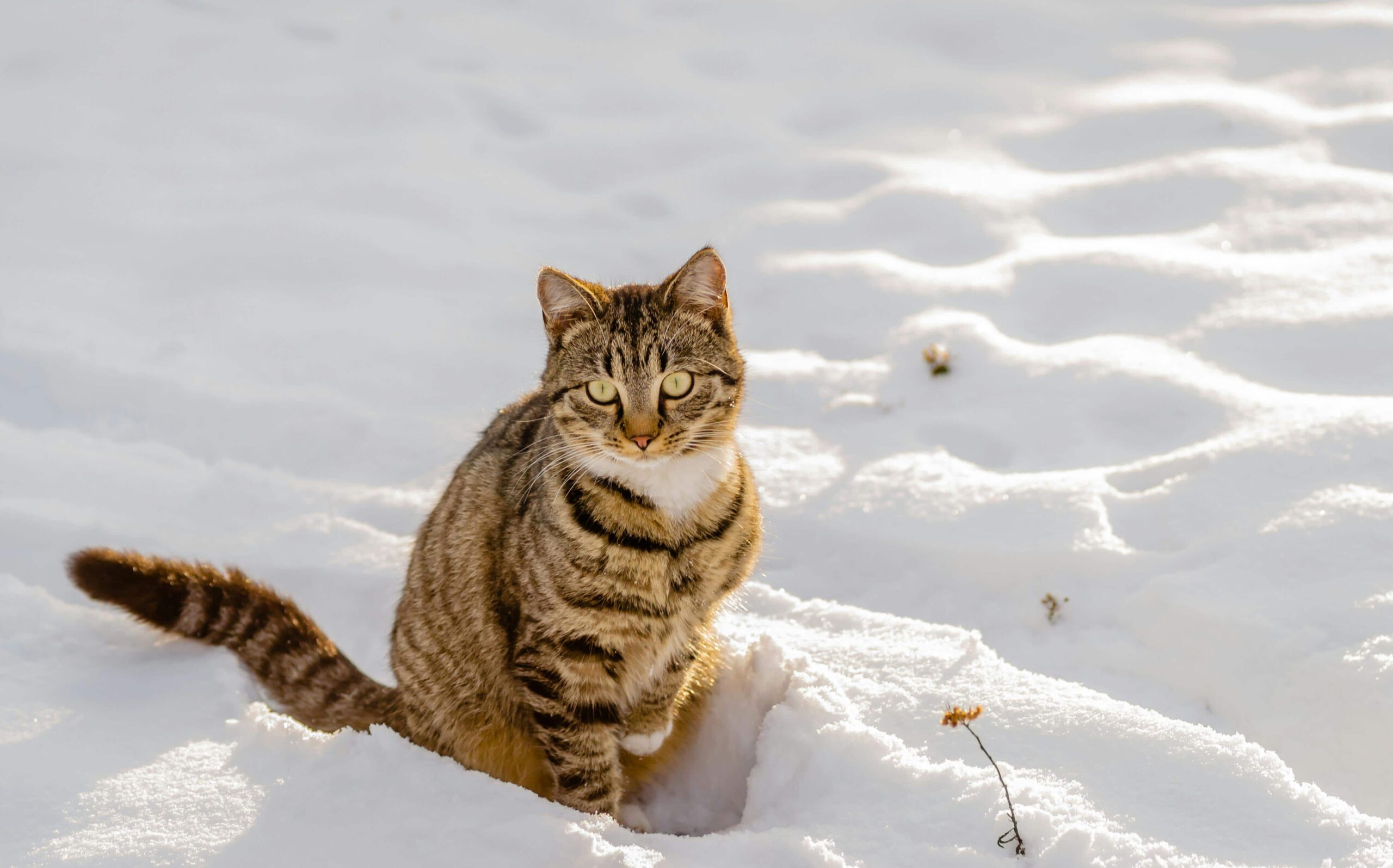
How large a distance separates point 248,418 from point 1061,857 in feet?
10.5

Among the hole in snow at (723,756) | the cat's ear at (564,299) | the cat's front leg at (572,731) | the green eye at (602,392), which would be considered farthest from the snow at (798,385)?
the cat's ear at (564,299)

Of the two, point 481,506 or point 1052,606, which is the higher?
point 481,506

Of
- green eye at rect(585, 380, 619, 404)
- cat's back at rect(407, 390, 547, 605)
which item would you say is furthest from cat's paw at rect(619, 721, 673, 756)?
green eye at rect(585, 380, 619, 404)

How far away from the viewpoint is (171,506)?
3.73 meters

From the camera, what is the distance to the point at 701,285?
2752 mm

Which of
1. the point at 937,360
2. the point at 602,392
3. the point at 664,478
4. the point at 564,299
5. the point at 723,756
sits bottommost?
the point at 723,756

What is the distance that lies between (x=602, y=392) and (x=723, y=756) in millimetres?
1010

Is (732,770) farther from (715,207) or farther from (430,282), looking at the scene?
(715,207)

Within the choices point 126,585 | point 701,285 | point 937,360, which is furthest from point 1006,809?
point 937,360

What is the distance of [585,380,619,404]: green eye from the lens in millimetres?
2658

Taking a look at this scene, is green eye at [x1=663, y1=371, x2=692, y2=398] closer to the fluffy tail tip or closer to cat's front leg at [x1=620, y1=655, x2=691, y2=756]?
cat's front leg at [x1=620, y1=655, x2=691, y2=756]

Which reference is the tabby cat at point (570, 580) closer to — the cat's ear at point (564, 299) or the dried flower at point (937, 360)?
the cat's ear at point (564, 299)

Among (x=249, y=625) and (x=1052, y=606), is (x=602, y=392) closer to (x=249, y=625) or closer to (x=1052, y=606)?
(x=249, y=625)

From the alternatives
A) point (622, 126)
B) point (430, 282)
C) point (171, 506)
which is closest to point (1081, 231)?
point (622, 126)
